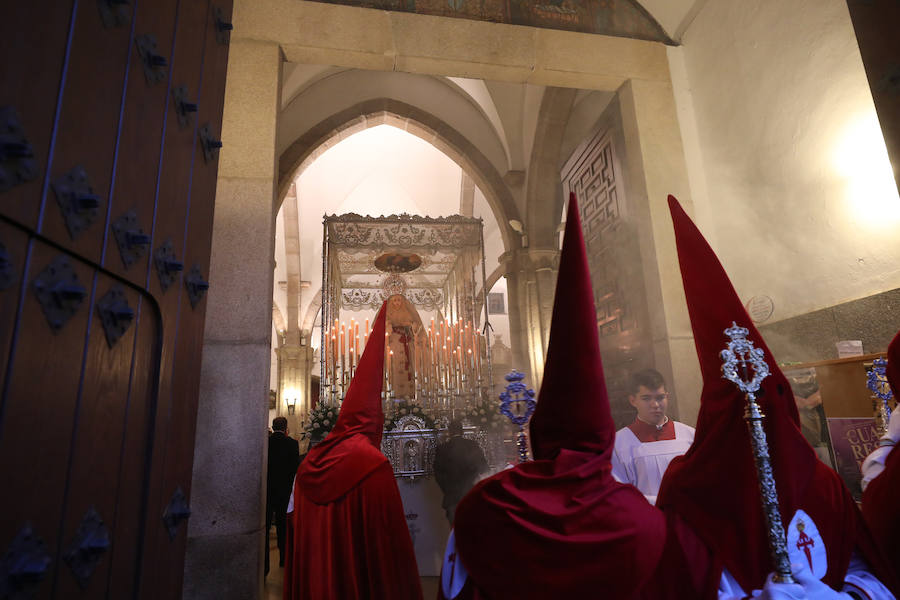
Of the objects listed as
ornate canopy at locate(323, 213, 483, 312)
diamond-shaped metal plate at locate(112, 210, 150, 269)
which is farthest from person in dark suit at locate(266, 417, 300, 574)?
diamond-shaped metal plate at locate(112, 210, 150, 269)

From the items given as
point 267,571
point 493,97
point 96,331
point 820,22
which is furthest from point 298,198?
point 96,331

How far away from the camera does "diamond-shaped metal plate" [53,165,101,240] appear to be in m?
1.05

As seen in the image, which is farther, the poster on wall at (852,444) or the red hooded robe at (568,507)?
the poster on wall at (852,444)

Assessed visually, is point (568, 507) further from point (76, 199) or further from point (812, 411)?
point (812, 411)

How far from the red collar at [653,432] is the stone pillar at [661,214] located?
2.20 feet

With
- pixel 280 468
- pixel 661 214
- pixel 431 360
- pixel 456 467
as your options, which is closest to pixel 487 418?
pixel 456 467

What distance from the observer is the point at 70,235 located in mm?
1081

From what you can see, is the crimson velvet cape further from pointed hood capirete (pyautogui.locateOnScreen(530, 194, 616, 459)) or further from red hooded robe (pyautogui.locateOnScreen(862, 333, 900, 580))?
red hooded robe (pyautogui.locateOnScreen(862, 333, 900, 580))

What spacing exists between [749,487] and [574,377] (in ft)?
1.70

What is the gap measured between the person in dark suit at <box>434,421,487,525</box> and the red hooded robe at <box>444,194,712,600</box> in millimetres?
3545

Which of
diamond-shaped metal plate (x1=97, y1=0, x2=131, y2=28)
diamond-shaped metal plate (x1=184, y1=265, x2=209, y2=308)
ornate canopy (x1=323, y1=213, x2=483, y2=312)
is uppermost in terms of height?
ornate canopy (x1=323, y1=213, x2=483, y2=312)

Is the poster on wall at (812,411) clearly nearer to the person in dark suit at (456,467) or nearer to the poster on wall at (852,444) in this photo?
the poster on wall at (852,444)

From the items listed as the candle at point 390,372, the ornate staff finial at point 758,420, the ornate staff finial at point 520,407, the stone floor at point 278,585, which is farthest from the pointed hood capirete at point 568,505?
the candle at point 390,372

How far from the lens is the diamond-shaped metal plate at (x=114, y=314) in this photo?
1215 mm
